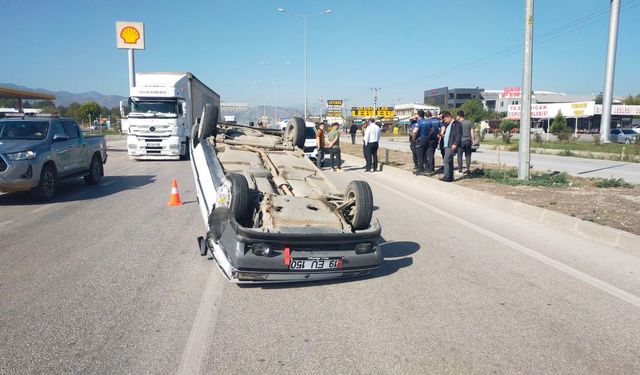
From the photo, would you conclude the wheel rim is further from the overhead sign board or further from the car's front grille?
the overhead sign board

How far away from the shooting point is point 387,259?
6043 mm

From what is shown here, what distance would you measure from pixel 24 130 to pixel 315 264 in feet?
28.8

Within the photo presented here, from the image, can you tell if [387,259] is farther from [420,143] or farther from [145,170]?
[145,170]

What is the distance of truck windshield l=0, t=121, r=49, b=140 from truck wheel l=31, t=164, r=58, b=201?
2.64 ft

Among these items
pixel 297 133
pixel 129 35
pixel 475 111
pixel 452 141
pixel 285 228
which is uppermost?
pixel 129 35

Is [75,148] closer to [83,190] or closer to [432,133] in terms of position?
[83,190]

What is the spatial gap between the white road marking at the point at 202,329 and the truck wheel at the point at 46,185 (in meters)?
6.52

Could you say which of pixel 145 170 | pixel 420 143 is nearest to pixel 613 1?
pixel 420 143

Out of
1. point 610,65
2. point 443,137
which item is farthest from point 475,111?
point 443,137

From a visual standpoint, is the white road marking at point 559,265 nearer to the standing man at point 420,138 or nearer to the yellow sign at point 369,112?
the standing man at point 420,138

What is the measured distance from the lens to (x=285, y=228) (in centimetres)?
472

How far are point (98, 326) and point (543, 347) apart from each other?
3539 mm

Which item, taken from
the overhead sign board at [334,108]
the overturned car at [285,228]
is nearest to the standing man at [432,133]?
the overturned car at [285,228]

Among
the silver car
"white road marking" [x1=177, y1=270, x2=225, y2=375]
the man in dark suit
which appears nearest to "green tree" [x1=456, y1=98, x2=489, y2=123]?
the silver car
